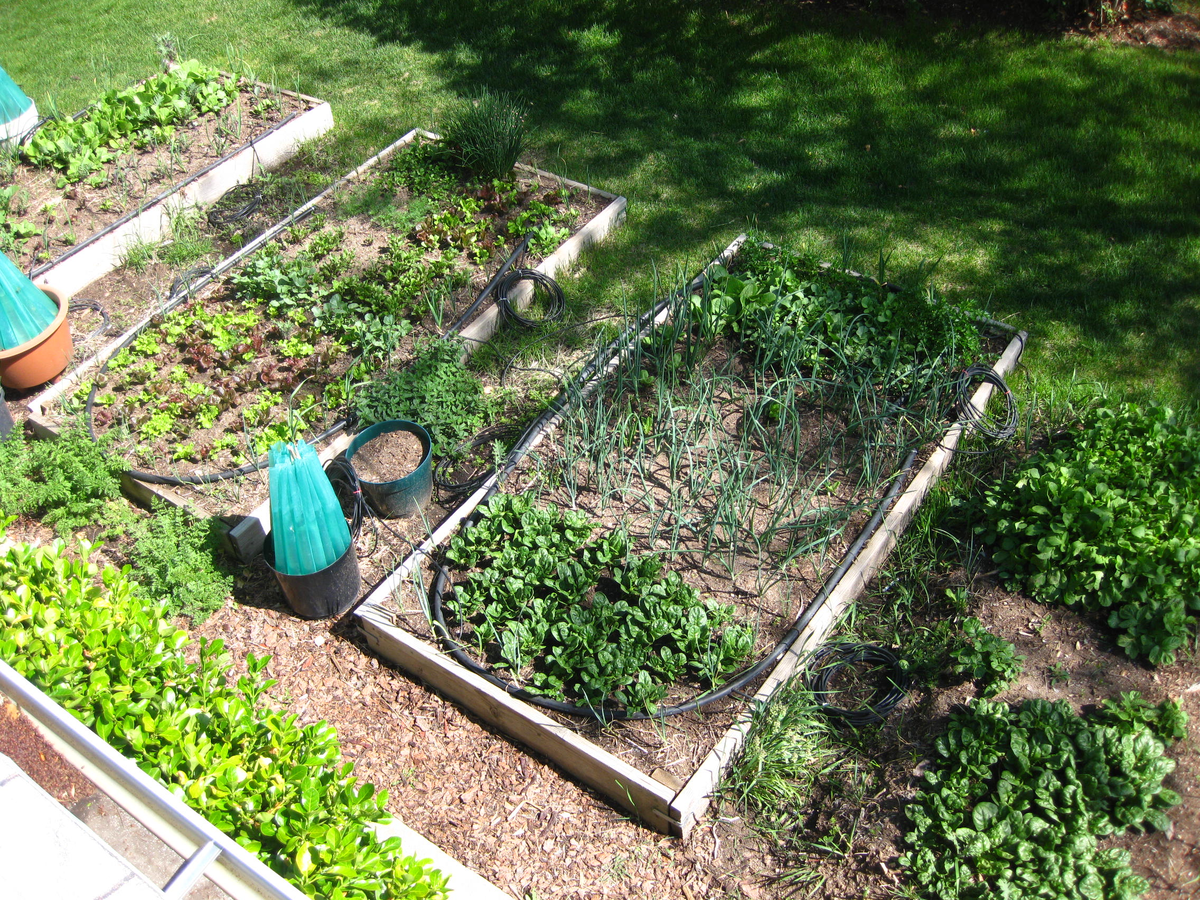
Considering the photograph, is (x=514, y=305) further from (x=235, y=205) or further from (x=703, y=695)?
(x=703, y=695)

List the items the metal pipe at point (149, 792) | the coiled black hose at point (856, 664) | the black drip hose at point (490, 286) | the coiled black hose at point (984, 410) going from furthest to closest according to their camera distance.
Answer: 1. the black drip hose at point (490, 286)
2. the coiled black hose at point (984, 410)
3. the coiled black hose at point (856, 664)
4. the metal pipe at point (149, 792)

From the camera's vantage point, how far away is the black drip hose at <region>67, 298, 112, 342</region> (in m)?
5.25

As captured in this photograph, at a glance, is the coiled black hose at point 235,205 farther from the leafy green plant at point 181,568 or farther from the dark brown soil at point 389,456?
the leafy green plant at point 181,568

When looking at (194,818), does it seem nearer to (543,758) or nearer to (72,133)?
(543,758)

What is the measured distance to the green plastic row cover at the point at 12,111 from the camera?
241 inches

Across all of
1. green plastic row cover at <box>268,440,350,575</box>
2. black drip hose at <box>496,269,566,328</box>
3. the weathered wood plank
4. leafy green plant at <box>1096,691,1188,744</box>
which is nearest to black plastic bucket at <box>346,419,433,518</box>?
green plastic row cover at <box>268,440,350,575</box>

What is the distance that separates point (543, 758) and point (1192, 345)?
3.99 meters

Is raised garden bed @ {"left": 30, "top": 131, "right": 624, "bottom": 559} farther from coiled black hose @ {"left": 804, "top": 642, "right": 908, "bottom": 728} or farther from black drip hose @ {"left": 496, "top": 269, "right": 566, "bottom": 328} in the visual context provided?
coiled black hose @ {"left": 804, "top": 642, "right": 908, "bottom": 728}

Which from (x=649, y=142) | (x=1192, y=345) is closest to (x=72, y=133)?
(x=649, y=142)

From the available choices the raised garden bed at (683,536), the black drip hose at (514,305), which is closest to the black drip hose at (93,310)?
the black drip hose at (514,305)

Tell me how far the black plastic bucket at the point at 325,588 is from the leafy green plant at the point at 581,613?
460mm

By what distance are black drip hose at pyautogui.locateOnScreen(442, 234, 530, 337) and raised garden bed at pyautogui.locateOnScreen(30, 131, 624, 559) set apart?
4cm

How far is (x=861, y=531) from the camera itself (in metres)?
4.02

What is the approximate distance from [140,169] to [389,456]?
3523 mm
